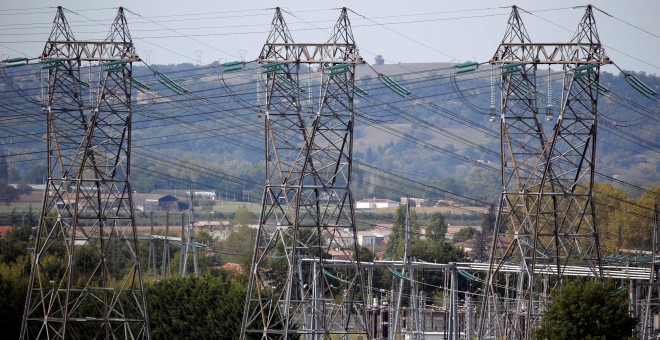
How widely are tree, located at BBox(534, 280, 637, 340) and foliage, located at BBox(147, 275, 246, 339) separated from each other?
1330 cm

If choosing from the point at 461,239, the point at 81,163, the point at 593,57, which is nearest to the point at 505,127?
the point at 593,57

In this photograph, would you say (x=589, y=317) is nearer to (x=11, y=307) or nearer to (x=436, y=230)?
(x=11, y=307)

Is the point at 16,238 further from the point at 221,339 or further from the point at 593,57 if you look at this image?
the point at 593,57

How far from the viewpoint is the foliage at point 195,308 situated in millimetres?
49094

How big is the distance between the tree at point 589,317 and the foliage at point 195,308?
43.6 ft

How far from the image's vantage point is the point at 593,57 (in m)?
41.1

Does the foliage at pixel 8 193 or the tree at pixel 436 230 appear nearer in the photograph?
the tree at pixel 436 230

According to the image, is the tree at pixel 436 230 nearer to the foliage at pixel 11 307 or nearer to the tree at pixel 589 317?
the foliage at pixel 11 307

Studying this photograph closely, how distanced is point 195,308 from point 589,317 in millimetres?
17659

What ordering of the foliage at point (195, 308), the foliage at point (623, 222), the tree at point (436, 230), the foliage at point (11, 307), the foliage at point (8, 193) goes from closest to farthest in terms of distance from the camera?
the foliage at point (195, 308) → the foliage at point (11, 307) → the foliage at point (623, 222) → the tree at point (436, 230) → the foliage at point (8, 193)

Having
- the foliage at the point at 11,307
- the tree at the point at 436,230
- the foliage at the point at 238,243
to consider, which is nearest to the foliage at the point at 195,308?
the foliage at the point at 11,307

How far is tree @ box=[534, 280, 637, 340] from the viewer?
3941cm

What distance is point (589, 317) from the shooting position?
3959 cm

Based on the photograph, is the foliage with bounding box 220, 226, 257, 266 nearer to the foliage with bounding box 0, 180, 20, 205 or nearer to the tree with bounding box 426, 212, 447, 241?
the tree with bounding box 426, 212, 447, 241
